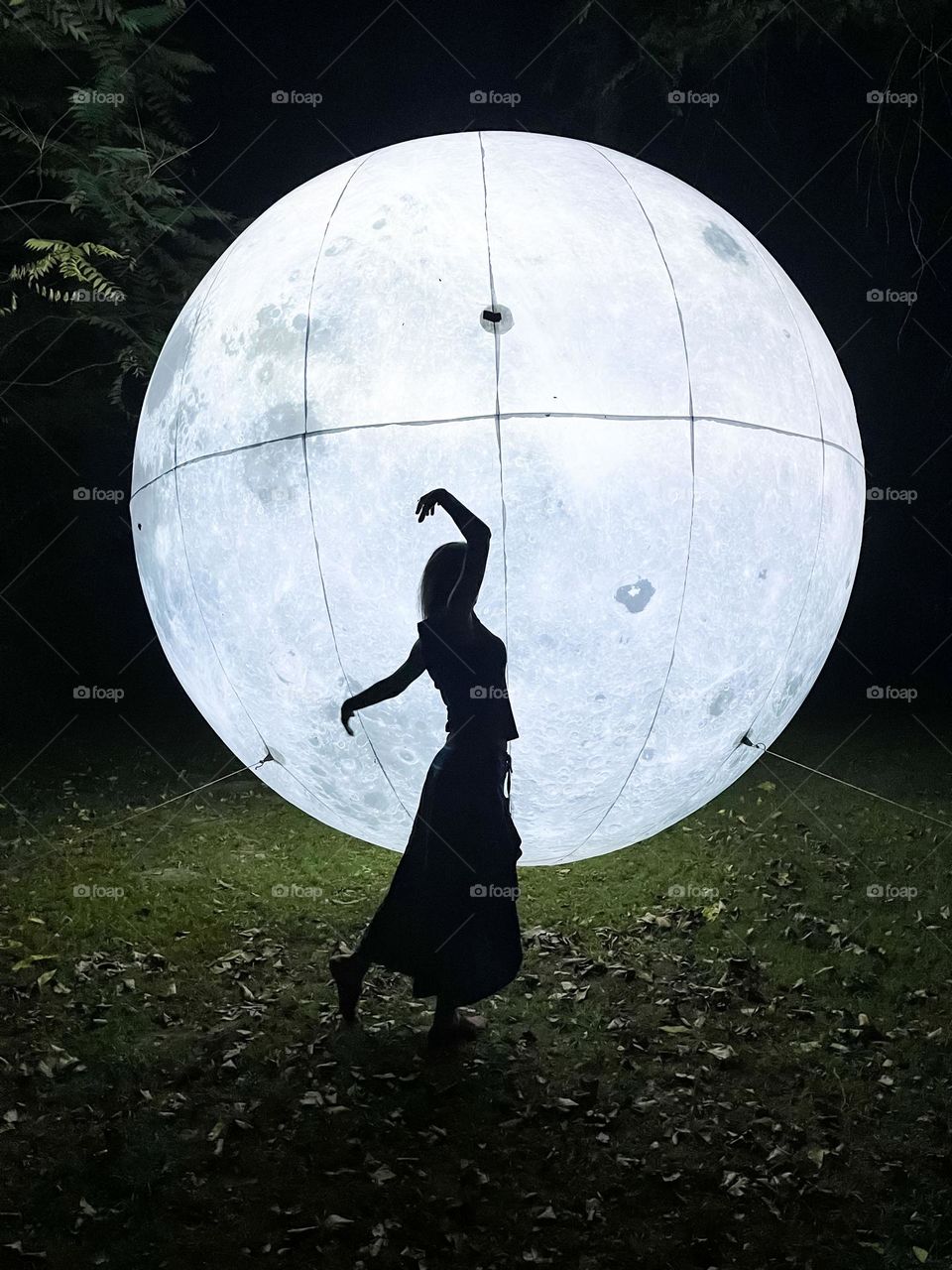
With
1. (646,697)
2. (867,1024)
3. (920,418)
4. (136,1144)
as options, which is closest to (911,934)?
(867,1024)

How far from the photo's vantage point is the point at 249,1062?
5.01 meters

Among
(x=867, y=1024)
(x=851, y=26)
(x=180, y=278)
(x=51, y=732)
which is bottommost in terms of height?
(x=51, y=732)

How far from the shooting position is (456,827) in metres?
4.65

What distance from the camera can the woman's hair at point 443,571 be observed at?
4.28 metres

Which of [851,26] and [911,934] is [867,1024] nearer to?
[911,934]

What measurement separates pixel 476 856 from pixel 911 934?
310 cm

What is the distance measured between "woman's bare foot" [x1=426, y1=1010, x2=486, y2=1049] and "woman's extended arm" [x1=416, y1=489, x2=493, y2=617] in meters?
1.99

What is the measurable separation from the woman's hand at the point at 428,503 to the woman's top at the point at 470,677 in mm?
373
